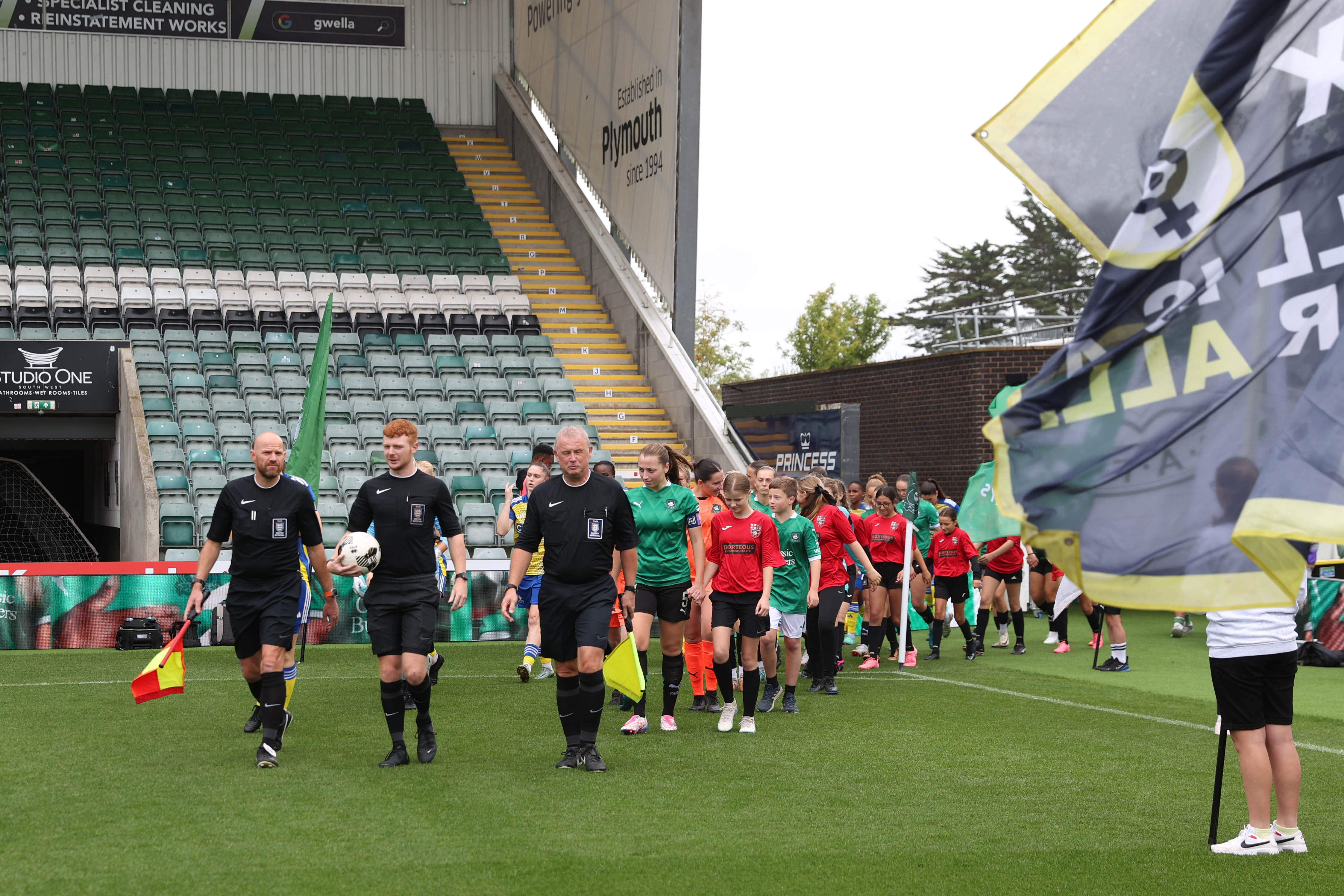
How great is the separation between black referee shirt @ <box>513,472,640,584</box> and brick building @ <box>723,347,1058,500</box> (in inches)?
525

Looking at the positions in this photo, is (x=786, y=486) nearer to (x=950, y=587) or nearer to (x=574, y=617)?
(x=574, y=617)

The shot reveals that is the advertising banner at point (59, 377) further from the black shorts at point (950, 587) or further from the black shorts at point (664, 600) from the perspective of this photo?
the black shorts at point (664, 600)

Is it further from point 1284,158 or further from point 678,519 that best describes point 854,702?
point 1284,158

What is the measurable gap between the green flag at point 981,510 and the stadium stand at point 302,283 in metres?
7.70

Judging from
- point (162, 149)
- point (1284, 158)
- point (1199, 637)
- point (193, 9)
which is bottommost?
point (1199, 637)

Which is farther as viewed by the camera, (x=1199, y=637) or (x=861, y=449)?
(x=861, y=449)

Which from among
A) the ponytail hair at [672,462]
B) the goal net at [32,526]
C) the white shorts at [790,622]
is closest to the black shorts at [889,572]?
the ponytail hair at [672,462]

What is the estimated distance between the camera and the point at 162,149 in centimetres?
2906

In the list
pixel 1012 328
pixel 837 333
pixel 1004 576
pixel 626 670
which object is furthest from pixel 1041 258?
pixel 626 670

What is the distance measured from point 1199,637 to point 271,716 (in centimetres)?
1311

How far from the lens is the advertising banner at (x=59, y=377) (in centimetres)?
2003

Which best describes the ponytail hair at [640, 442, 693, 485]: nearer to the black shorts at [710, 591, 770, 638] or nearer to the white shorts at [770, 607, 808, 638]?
the black shorts at [710, 591, 770, 638]

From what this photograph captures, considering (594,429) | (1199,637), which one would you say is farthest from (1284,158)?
(594,429)

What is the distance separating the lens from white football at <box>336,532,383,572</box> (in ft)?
25.7
